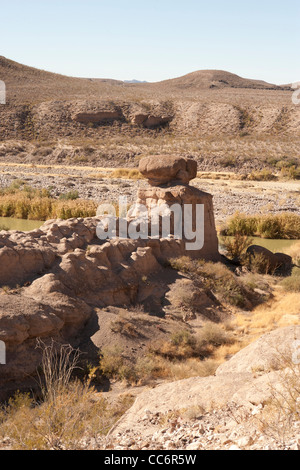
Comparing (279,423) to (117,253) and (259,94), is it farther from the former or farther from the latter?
(259,94)

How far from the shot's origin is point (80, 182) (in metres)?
30.5

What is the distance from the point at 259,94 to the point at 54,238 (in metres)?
58.6

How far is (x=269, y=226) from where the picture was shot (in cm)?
1923

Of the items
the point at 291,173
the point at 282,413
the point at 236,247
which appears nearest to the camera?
the point at 282,413

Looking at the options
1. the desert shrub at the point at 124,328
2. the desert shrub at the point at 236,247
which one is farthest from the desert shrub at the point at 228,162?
the desert shrub at the point at 124,328

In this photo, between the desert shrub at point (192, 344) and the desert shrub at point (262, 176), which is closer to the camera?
the desert shrub at point (192, 344)

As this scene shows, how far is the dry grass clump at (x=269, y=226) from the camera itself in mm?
19016

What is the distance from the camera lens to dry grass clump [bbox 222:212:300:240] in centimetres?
1902

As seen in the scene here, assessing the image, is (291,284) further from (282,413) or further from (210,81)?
(210,81)

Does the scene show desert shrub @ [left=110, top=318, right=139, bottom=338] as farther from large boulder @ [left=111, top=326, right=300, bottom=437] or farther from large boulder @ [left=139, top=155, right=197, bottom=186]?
large boulder @ [left=139, top=155, right=197, bottom=186]

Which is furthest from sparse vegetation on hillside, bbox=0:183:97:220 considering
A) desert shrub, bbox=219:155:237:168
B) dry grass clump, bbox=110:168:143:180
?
desert shrub, bbox=219:155:237:168

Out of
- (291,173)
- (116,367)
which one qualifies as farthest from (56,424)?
(291,173)

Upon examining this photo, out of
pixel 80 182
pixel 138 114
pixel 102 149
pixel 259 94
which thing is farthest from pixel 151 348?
pixel 259 94

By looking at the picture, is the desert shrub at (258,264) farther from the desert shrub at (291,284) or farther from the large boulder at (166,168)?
the large boulder at (166,168)
